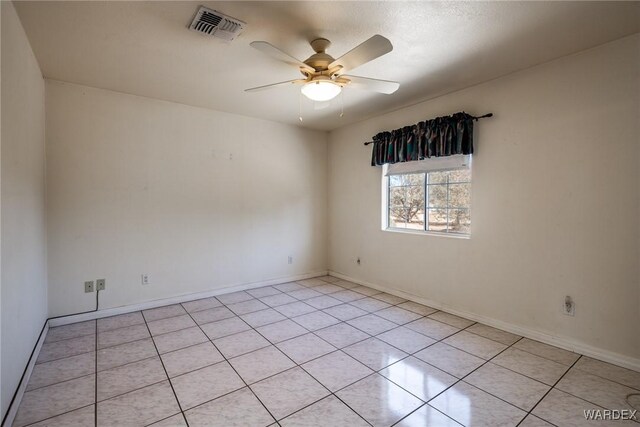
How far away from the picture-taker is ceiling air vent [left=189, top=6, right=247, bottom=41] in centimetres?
196

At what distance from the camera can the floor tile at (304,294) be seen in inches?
156

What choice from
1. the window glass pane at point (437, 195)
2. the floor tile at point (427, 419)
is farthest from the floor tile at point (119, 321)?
the window glass pane at point (437, 195)

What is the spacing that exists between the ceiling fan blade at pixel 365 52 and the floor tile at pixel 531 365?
96.2 inches

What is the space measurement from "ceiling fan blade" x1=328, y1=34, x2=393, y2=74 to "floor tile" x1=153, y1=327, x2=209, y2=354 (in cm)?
260

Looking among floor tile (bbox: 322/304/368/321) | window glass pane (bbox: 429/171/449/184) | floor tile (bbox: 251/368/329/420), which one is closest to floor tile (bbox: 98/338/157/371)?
floor tile (bbox: 251/368/329/420)

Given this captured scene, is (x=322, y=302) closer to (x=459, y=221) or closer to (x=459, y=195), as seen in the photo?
(x=459, y=221)

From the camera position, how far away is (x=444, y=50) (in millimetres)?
2422

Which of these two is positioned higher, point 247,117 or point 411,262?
point 247,117

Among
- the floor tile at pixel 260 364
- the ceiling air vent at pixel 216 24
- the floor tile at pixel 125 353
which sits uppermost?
the ceiling air vent at pixel 216 24

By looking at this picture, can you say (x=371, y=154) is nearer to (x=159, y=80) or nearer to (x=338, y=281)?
(x=338, y=281)

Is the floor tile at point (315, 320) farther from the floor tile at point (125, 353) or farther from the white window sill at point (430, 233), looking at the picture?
the white window sill at point (430, 233)

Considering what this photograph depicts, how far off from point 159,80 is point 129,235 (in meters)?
1.74

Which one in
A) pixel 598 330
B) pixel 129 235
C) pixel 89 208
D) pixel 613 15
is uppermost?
pixel 613 15

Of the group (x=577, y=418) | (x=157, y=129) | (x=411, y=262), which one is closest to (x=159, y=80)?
(x=157, y=129)
